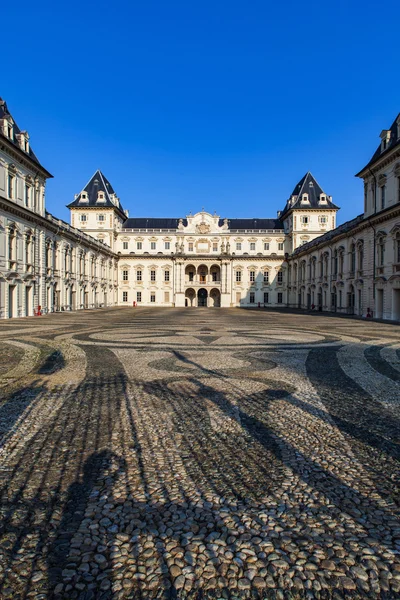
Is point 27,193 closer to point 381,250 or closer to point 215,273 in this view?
point 381,250

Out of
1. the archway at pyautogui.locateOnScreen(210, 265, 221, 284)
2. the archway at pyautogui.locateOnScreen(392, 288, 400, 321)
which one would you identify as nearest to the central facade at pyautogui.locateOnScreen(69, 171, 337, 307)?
the archway at pyautogui.locateOnScreen(210, 265, 221, 284)

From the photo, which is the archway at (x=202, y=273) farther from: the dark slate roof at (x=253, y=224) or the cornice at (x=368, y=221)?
the cornice at (x=368, y=221)

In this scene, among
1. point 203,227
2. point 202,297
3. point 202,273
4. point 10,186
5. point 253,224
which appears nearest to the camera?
point 10,186

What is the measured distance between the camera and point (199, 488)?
3.93 metres

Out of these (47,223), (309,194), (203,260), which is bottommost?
(203,260)

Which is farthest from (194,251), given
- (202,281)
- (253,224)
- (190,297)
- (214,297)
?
(253,224)

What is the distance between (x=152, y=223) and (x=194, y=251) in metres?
11.6

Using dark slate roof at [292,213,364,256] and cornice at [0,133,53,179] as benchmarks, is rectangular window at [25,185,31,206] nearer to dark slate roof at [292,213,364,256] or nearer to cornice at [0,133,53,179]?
cornice at [0,133,53,179]

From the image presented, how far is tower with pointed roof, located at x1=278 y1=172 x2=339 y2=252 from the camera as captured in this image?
65.0 meters

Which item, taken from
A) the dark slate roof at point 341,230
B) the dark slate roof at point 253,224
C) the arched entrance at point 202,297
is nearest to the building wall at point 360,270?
the dark slate roof at point 341,230

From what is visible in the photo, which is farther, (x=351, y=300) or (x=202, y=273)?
(x=202, y=273)

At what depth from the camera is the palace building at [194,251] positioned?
30.5 metres

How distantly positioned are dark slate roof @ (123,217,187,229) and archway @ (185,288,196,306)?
44.8ft

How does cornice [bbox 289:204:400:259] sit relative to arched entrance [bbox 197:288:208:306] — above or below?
above
